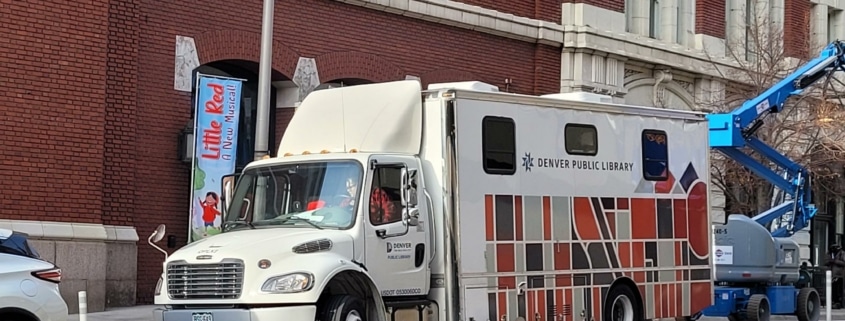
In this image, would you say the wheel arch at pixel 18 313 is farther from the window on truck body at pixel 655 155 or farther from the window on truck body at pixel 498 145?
the window on truck body at pixel 655 155

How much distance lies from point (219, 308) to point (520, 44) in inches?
598

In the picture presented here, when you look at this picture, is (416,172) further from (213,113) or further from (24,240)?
(213,113)

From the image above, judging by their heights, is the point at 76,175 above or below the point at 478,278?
above

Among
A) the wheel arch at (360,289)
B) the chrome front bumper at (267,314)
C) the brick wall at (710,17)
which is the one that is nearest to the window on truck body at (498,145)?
the wheel arch at (360,289)

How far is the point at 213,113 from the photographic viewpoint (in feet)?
66.3

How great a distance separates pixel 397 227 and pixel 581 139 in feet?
11.3

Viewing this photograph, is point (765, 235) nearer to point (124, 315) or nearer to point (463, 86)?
point (463, 86)

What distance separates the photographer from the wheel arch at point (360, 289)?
13.2 m

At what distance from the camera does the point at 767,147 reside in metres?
21.9

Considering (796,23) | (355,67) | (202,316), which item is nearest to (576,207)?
(202,316)

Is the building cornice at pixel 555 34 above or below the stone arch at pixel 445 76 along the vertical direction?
above

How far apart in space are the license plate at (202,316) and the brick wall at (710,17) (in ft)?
70.9

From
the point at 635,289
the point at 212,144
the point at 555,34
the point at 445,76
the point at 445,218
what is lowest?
the point at 635,289

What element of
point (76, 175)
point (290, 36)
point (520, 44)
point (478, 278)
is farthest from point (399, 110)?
point (520, 44)
